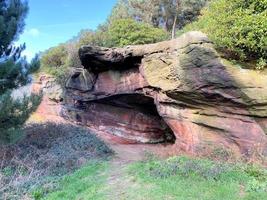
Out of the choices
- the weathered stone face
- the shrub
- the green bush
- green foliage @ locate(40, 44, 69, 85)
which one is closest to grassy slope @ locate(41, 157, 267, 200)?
the shrub

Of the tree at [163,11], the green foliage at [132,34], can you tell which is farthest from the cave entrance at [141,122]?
the tree at [163,11]

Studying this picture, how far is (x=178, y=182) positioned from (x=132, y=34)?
37.1 ft

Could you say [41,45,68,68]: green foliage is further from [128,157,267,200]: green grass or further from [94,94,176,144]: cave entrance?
[128,157,267,200]: green grass

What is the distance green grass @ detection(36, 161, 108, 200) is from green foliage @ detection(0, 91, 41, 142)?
181 centimetres

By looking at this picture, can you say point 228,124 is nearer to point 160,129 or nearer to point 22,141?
point 160,129

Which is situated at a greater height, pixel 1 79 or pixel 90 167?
pixel 1 79

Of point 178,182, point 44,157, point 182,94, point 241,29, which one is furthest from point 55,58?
point 178,182

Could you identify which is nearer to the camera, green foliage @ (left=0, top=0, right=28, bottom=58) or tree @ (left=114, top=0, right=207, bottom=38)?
green foliage @ (left=0, top=0, right=28, bottom=58)

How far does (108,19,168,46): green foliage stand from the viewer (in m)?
16.5

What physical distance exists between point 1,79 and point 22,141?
278cm

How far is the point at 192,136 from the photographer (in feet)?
30.2

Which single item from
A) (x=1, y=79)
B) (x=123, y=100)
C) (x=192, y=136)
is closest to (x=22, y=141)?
(x=1, y=79)

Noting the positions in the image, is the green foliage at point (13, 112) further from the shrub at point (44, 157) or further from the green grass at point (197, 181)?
the green grass at point (197, 181)

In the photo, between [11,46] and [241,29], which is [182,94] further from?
[11,46]
